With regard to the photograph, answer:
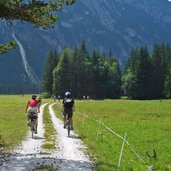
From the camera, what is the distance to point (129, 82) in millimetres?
152750

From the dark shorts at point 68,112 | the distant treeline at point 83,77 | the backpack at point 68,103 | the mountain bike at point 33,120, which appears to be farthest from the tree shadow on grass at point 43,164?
the distant treeline at point 83,77

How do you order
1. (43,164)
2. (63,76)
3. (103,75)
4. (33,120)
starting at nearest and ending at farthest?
(43,164)
(33,120)
(63,76)
(103,75)

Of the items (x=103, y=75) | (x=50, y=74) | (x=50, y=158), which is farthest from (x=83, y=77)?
(x=50, y=158)

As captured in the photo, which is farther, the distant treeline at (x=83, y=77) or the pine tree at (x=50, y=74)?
the pine tree at (x=50, y=74)

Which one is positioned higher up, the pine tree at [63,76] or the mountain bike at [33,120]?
the pine tree at [63,76]

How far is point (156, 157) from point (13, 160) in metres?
6.65

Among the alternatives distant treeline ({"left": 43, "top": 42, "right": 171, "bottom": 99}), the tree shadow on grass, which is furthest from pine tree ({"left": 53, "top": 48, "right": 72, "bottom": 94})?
the tree shadow on grass

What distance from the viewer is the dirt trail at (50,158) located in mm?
18031

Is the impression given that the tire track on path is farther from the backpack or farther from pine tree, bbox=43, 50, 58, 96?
pine tree, bbox=43, 50, 58, 96

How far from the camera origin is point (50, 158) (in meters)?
20.1

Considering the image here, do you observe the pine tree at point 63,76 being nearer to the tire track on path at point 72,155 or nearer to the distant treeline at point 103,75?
the distant treeline at point 103,75

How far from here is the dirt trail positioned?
59.2ft

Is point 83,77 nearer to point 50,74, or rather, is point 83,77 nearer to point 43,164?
point 50,74

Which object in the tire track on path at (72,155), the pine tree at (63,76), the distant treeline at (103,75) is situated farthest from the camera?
the pine tree at (63,76)
